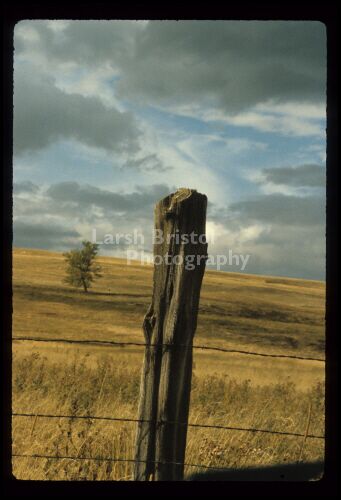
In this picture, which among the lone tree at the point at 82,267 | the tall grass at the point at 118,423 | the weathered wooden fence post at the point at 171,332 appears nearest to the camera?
the weathered wooden fence post at the point at 171,332

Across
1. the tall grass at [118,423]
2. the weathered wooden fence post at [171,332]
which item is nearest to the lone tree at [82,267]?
the tall grass at [118,423]

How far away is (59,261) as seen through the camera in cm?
5162

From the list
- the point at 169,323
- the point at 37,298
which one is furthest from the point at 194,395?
the point at 37,298

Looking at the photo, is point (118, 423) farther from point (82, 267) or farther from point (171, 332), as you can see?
point (82, 267)

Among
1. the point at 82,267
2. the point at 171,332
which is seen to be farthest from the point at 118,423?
the point at 82,267

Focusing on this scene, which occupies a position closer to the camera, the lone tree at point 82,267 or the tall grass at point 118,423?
the tall grass at point 118,423

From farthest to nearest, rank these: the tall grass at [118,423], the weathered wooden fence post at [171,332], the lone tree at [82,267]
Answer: the lone tree at [82,267], the tall grass at [118,423], the weathered wooden fence post at [171,332]

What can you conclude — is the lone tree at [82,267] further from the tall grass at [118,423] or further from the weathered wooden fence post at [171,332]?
the weathered wooden fence post at [171,332]

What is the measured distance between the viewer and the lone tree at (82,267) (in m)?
40.5

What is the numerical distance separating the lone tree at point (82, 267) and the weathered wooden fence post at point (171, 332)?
36791mm

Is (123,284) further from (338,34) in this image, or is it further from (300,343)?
(338,34)

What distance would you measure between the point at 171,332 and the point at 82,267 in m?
38.9

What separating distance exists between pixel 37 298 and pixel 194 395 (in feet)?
104

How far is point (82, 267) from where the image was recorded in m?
41.9
